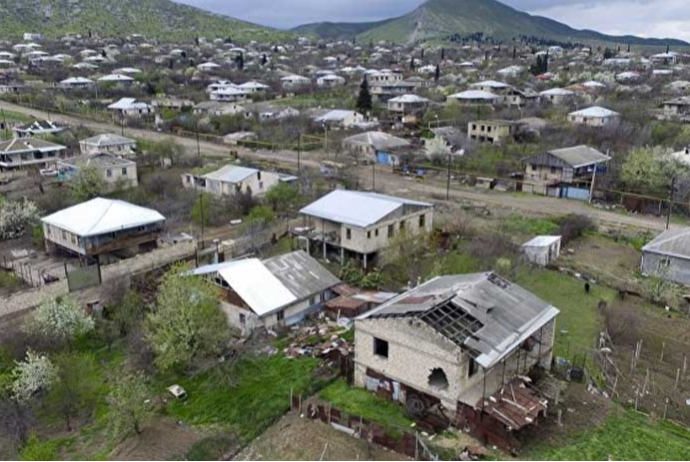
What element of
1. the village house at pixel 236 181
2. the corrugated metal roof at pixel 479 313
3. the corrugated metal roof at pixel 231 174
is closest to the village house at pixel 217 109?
the village house at pixel 236 181

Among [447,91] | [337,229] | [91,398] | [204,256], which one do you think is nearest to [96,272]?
[204,256]

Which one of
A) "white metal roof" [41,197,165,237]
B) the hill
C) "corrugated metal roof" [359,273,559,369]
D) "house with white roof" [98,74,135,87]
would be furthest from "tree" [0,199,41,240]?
the hill

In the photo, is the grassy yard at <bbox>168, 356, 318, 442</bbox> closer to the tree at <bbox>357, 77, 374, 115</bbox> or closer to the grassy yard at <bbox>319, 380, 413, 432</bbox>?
the grassy yard at <bbox>319, 380, 413, 432</bbox>

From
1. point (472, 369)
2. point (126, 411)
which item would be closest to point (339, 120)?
point (472, 369)

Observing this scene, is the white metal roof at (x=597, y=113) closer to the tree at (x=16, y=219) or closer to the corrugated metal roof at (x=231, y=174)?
the corrugated metal roof at (x=231, y=174)

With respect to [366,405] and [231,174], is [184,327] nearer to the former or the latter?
[366,405]

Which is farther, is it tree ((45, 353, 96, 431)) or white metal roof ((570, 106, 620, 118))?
white metal roof ((570, 106, 620, 118))
